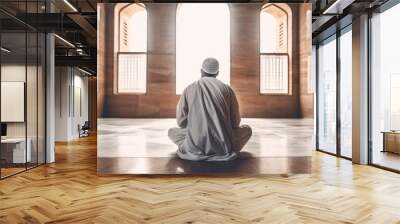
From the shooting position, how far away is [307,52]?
19.4 feet

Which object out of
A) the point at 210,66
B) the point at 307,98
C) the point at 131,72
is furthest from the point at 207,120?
the point at 307,98

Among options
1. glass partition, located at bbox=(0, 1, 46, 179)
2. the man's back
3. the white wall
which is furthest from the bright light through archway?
the white wall

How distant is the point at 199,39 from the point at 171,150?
189 centimetres

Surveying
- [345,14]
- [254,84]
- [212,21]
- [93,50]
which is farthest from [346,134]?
[93,50]

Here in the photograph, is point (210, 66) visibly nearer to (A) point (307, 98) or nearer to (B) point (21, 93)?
(A) point (307, 98)

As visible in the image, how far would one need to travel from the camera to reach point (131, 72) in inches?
230

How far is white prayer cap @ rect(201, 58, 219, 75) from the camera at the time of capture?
5.81 metres

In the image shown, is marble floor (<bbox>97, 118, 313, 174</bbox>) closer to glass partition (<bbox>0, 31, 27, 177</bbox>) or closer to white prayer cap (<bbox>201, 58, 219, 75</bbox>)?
white prayer cap (<bbox>201, 58, 219, 75</bbox>)

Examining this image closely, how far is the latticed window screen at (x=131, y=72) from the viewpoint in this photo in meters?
5.81

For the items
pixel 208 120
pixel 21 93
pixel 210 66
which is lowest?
pixel 208 120

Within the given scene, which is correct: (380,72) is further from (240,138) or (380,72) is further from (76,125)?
(76,125)

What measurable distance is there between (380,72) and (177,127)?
4192 mm

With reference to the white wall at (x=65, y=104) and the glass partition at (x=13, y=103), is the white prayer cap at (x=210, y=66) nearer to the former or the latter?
the glass partition at (x=13, y=103)

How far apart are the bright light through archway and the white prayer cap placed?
0.23ft
